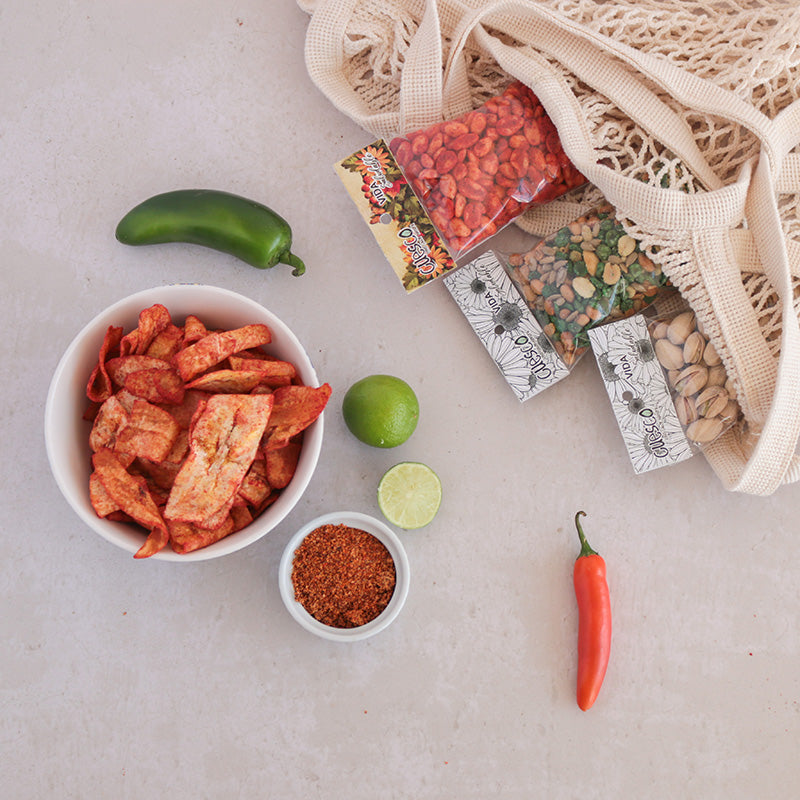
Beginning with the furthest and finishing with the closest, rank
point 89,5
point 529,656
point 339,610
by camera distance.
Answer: point 89,5, point 529,656, point 339,610

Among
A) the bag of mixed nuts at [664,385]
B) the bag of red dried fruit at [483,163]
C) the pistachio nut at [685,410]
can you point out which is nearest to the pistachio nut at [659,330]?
the bag of mixed nuts at [664,385]

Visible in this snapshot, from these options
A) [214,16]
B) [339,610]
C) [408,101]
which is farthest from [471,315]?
[214,16]

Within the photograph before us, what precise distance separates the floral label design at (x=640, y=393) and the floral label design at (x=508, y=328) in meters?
0.08

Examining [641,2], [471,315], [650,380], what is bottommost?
[650,380]

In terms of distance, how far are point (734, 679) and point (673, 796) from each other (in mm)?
221

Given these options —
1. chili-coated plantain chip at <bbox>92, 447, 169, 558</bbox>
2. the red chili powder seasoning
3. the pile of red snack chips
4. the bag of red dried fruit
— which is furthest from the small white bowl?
the bag of red dried fruit

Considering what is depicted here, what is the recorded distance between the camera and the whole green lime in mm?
1182

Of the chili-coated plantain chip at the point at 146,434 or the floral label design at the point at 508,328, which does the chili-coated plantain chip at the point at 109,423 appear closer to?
the chili-coated plantain chip at the point at 146,434

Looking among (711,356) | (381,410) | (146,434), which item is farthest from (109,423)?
(711,356)

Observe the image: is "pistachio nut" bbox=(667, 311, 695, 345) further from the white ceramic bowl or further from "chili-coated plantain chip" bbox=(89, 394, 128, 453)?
"chili-coated plantain chip" bbox=(89, 394, 128, 453)

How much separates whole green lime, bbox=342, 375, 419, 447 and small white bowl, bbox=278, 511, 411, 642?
0.42 ft

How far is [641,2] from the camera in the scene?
1.27m

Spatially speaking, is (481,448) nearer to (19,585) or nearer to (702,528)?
(702,528)

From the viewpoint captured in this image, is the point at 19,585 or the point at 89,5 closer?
the point at 19,585
